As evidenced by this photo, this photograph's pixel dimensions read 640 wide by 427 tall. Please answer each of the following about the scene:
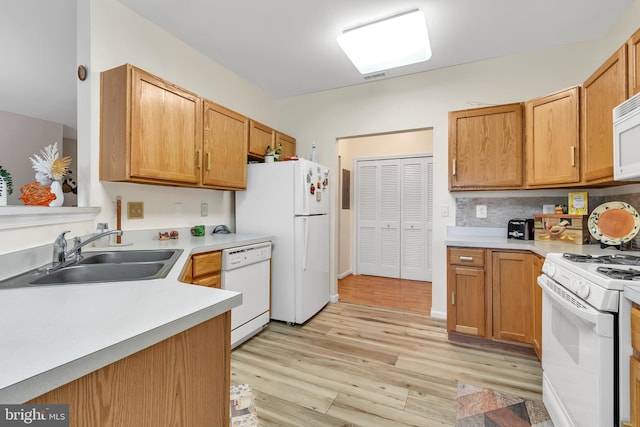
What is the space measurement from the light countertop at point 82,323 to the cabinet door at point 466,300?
6.84 feet

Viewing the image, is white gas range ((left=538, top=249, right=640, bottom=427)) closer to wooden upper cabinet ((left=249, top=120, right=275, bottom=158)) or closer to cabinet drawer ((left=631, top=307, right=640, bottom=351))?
cabinet drawer ((left=631, top=307, right=640, bottom=351))

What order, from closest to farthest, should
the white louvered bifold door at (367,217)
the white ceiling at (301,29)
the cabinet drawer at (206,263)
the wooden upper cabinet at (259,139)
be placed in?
the cabinet drawer at (206,263)
the white ceiling at (301,29)
the wooden upper cabinet at (259,139)
the white louvered bifold door at (367,217)

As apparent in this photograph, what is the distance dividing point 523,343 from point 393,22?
2.59m

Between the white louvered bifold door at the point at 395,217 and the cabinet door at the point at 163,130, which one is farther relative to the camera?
the white louvered bifold door at the point at 395,217

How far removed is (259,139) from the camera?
3.05 metres

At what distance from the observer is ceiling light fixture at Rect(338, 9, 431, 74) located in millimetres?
2164

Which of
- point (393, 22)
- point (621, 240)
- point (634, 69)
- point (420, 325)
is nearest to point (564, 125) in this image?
point (634, 69)

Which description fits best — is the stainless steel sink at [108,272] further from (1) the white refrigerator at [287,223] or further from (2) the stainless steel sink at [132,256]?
(1) the white refrigerator at [287,223]

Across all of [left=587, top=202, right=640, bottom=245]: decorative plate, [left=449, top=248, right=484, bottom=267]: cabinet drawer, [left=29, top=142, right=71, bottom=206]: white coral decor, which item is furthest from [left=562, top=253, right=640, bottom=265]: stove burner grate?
[left=29, top=142, right=71, bottom=206]: white coral decor

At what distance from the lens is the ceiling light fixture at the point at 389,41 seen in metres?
2.16

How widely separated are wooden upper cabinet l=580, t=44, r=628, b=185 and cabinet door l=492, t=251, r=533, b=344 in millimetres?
706

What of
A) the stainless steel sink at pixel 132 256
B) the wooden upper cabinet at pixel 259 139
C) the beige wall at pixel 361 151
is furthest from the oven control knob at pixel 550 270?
the beige wall at pixel 361 151

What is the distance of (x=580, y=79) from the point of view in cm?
254

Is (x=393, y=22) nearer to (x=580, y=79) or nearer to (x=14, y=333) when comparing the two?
(x=580, y=79)
